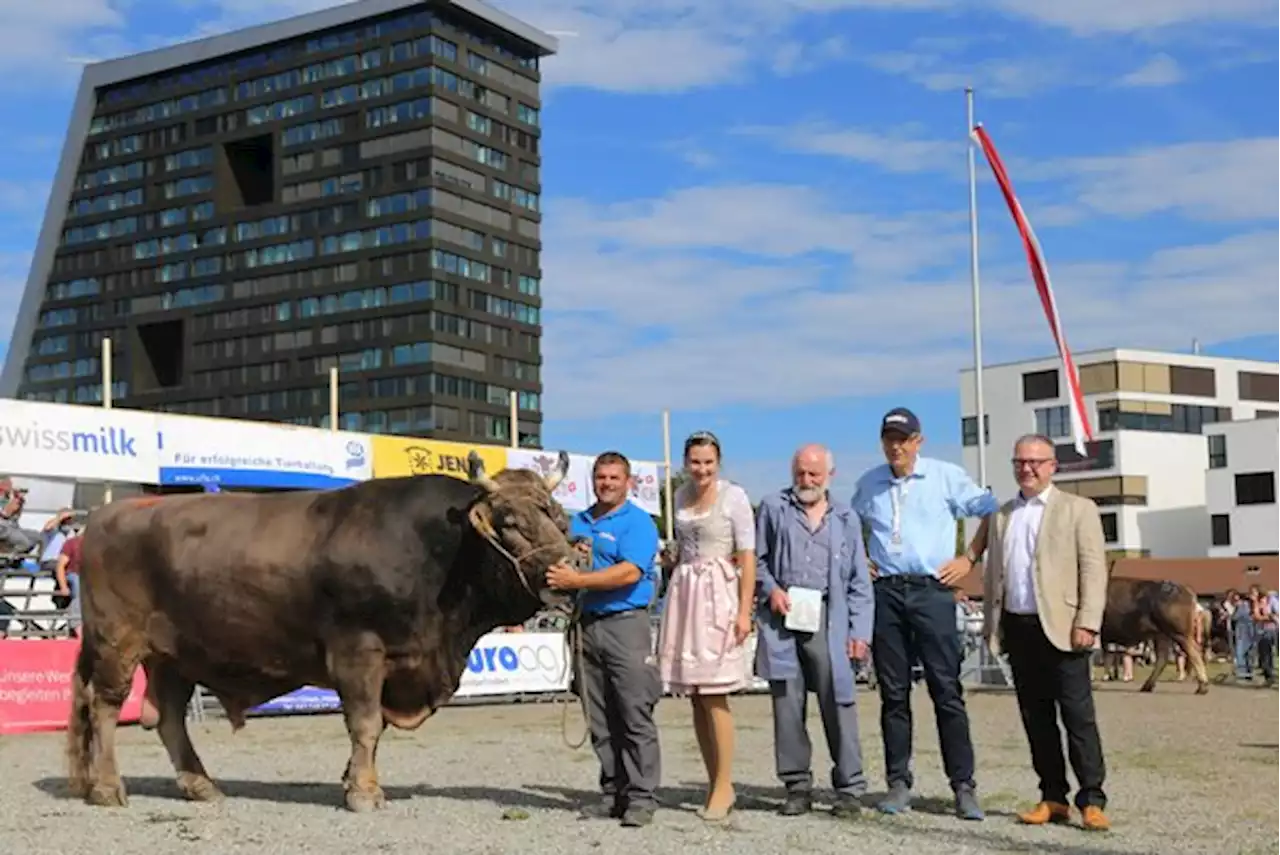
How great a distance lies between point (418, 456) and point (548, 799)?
17.4 meters

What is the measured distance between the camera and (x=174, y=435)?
23281mm

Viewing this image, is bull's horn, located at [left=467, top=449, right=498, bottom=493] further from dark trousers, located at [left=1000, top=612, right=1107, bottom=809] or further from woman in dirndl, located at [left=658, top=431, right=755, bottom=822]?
dark trousers, located at [left=1000, top=612, right=1107, bottom=809]

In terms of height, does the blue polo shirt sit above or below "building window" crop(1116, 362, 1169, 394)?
below

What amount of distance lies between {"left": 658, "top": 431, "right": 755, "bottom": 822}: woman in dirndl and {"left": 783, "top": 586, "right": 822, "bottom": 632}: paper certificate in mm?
237

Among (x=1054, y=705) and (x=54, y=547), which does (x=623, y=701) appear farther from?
(x=54, y=547)

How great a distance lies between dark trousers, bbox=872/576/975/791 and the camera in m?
9.16

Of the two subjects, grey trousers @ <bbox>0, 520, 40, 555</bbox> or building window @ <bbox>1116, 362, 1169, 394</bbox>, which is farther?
building window @ <bbox>1116, 362, 1169, 394</bbox>

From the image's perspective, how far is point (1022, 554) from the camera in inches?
358

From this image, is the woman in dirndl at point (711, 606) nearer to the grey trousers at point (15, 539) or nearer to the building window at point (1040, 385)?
the grey trousers at point (15, 539)

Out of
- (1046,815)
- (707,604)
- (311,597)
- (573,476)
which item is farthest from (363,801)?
(573,476)

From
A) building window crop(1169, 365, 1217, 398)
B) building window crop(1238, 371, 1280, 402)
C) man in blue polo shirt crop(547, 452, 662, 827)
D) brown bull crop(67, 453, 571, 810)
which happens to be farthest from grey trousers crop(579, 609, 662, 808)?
building window crop(1238, 371, 1280, 402)

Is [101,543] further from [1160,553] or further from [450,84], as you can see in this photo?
[450,84]

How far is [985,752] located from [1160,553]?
71.1m

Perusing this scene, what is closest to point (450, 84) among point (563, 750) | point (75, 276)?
point (75, 276)
